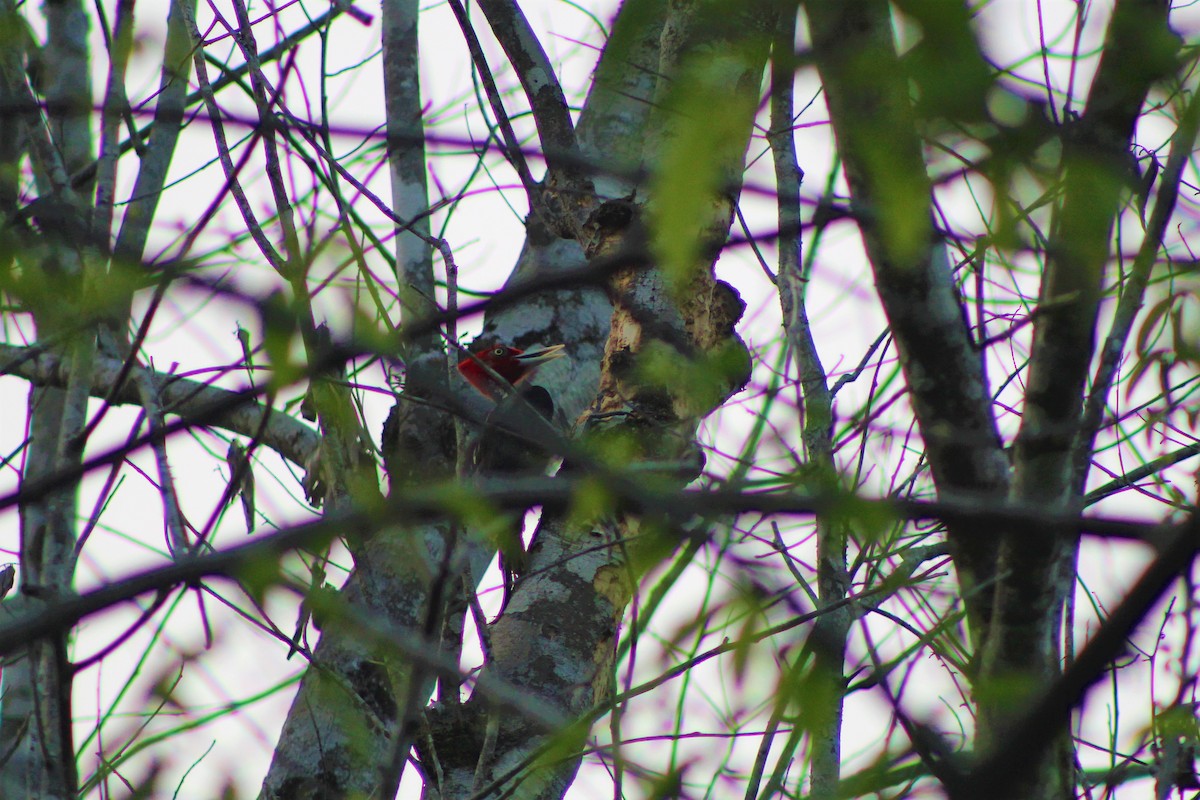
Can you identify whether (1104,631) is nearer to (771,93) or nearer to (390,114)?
(771,93)

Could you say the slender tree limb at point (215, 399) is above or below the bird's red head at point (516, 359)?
below

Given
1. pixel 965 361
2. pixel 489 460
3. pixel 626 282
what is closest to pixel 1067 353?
pixel 965 361

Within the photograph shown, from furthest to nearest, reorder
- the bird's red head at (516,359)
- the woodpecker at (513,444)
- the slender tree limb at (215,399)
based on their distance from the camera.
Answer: the bird's red head at (516,359) → the slender tree limb at (215,399) → the woodpecker at (513,444)

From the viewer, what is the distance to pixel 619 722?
174 centimetres

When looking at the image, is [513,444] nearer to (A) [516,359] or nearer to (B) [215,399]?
(A) [516,359]

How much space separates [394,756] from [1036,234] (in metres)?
1.30

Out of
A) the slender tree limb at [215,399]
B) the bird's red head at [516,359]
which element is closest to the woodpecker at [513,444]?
the bird's red head at [516,359]

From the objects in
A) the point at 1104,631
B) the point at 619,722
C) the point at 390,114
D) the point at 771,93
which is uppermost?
the point at 390,114

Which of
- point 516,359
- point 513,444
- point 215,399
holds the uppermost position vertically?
point 516,359

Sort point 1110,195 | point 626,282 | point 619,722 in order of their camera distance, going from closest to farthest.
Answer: point 1110,195
point 619,722
point 626,282

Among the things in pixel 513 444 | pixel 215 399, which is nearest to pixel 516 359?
pixel 513 444

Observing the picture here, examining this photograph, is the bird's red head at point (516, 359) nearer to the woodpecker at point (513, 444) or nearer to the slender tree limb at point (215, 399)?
the woodpecker at point (513, 444)

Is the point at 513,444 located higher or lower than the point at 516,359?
lower

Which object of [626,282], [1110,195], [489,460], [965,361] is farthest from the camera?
[489,460]
